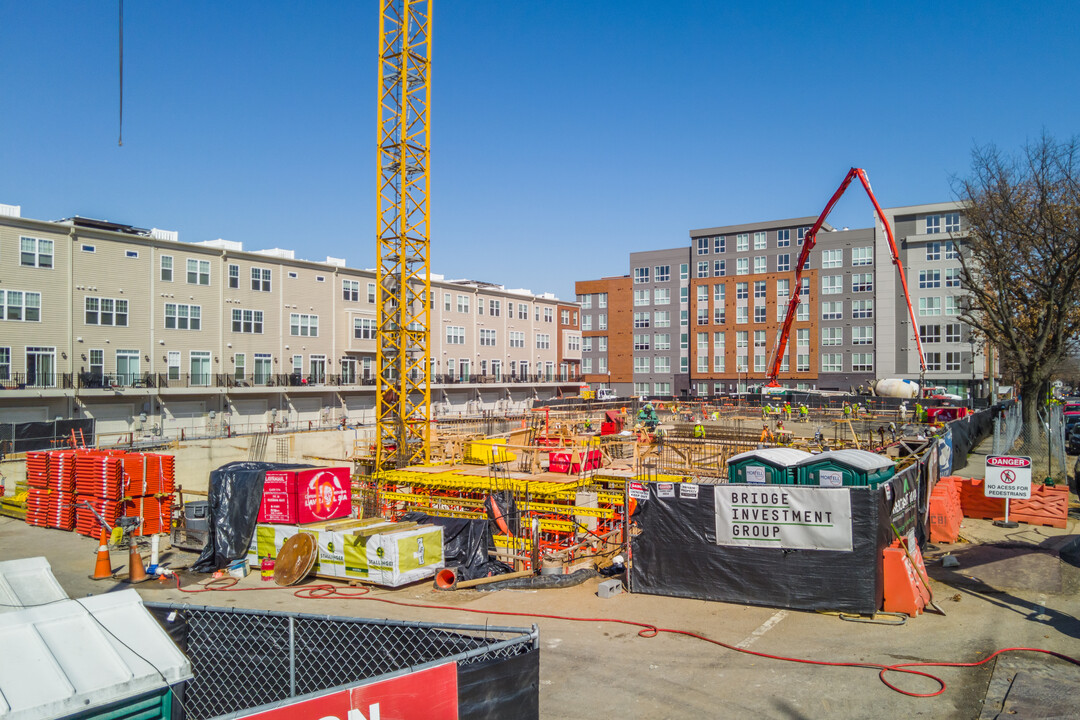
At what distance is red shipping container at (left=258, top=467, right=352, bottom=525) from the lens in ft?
57.5

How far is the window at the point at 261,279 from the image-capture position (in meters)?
50.2

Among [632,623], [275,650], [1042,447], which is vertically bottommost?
[632,623]

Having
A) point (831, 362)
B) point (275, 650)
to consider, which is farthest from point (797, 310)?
point (275, 650)

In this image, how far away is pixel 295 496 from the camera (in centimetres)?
1750

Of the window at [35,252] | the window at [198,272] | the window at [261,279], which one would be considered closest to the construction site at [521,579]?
the window at [35,252]

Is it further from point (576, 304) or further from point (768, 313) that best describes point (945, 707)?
point (576, 304)

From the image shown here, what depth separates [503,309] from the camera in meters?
71.1

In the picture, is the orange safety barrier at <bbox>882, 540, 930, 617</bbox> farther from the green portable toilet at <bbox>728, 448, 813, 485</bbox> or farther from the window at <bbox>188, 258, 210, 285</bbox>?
the window at <bbox>188, 258, 210, 285</bbox>

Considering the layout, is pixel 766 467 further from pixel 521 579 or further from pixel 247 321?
pixel 247 321

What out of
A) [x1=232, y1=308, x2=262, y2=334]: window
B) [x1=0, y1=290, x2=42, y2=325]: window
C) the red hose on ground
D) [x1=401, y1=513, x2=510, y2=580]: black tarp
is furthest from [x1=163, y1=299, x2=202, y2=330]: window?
[x1=401, y1=513, x2=510, y2=580]: black tarp

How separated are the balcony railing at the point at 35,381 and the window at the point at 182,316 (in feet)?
21.9

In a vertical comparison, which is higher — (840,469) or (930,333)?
(930,333)

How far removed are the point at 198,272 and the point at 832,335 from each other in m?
58.0

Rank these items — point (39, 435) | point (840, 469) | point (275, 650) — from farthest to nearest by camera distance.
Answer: point (39, 435) → point (840, 469) → point (275, 650)
